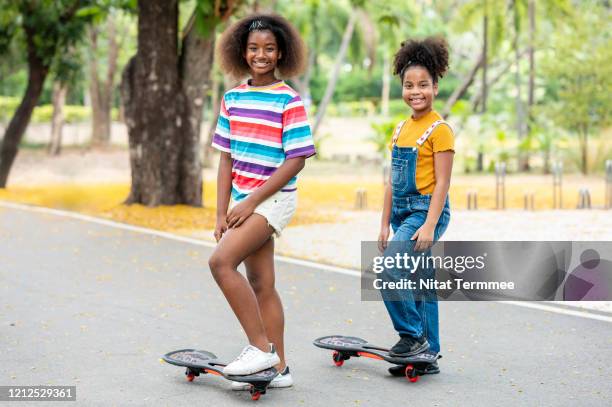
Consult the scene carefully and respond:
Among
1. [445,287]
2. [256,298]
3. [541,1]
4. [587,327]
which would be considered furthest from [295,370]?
[541,1]

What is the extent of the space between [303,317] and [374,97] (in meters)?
48.4

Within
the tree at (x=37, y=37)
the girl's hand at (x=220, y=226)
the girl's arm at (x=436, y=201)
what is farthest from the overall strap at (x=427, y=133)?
the tree at (x=37, y=37)

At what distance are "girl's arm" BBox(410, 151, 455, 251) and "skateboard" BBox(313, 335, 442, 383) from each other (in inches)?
23.7

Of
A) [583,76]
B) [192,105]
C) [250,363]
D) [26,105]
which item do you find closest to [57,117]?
[26,105]

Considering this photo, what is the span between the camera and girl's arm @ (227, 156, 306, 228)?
5422 mm

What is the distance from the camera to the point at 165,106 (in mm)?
16047

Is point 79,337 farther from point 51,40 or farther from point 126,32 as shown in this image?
point 126,32

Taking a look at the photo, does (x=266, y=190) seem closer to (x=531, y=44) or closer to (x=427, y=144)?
(x=427, y=144)

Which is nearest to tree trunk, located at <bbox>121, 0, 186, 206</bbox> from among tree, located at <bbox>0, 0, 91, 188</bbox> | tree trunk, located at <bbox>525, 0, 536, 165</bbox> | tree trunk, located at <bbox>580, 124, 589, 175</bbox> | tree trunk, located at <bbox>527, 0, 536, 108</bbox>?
tree, located at <bbox>0, 0, 91, 188</bbox>

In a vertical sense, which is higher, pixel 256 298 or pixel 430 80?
pixel 430 80

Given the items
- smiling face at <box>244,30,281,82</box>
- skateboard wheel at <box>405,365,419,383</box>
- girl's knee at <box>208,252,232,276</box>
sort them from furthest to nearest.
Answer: skateboard wheel at <box>405,365,419,383</box> < smiling face at <box>244,30,281,82</box> < girl's knee at <box>208,252,232,276</box>

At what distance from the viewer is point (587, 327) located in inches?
292

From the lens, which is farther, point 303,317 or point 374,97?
point 374,97

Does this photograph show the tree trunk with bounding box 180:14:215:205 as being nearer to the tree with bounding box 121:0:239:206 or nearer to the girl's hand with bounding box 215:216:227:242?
the tree with bounding box 121:0:239:206
